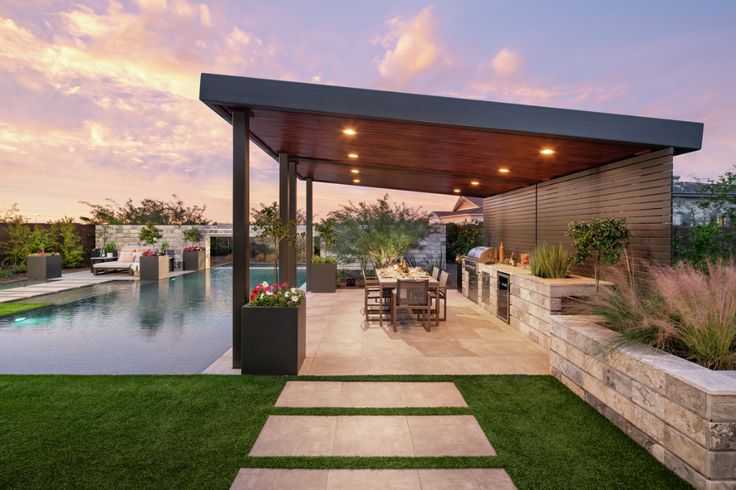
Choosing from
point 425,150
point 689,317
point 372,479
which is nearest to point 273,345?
point 372,479

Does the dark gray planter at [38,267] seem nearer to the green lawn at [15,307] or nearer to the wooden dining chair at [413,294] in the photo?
the green lawn at [15,307]

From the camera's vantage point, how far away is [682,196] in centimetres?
775

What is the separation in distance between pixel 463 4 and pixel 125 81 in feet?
31.1

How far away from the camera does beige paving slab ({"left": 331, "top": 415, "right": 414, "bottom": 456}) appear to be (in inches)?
101

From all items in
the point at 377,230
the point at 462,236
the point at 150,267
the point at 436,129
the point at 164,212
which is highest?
the point at 164,212

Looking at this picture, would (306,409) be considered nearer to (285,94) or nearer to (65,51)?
(285,94)

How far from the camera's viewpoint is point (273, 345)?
404cm

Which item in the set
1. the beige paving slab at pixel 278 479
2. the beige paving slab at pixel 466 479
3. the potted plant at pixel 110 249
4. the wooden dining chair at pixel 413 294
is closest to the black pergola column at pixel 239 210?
the beige paving slab at pixel 278 479

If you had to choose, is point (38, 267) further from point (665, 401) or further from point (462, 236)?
point (665, 401)

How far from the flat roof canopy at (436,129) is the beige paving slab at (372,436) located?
3084 millimetres

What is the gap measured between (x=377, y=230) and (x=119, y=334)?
A: 822 centimetres

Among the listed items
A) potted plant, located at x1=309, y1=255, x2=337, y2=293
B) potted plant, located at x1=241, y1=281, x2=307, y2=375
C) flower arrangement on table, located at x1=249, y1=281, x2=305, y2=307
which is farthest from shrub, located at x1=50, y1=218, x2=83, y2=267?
potted plant, located at x1=241, y1=281, x2=307, y2=375

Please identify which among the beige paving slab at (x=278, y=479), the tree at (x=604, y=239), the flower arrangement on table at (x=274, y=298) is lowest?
the beige paving slab at (x=278, y=479)

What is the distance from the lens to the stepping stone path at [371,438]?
7.30ft
